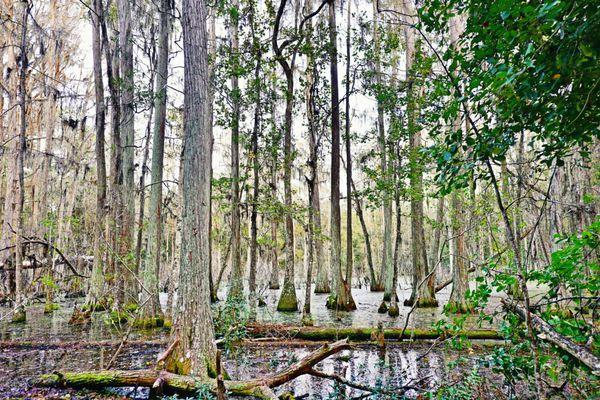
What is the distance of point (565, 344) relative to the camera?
250 cm

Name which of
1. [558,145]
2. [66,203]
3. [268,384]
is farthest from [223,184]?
[66,203]

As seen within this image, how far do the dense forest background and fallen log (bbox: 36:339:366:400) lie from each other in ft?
1.05

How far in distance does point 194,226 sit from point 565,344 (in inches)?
161

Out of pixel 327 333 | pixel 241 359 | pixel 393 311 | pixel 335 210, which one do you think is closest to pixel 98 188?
pixel 335 210

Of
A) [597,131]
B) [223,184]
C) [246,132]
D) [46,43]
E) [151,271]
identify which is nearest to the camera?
[597,131]

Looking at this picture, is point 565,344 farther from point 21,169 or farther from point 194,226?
point 21,169

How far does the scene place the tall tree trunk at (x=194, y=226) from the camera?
15.8ft

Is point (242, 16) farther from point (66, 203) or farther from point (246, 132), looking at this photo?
point (66, 203)

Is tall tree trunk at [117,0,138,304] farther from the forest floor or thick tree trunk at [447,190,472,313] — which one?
thick tree trunk at [447,190,472,313]

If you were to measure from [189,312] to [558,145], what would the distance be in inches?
169

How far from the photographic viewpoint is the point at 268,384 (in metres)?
4.22

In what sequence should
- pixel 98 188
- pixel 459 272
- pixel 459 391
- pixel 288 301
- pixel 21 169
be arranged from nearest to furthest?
pixel 459 391
pixel 21 169
pixel 459 272
pixel 98 188
pixel 288 301

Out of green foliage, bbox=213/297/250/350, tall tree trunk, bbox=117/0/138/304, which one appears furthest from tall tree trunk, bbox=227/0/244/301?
green foliage, bbox=213/297/250/350

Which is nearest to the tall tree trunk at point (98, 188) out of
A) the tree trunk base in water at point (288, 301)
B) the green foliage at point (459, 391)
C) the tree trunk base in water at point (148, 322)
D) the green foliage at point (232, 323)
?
the tree trunk base in water at point (148, 322)
